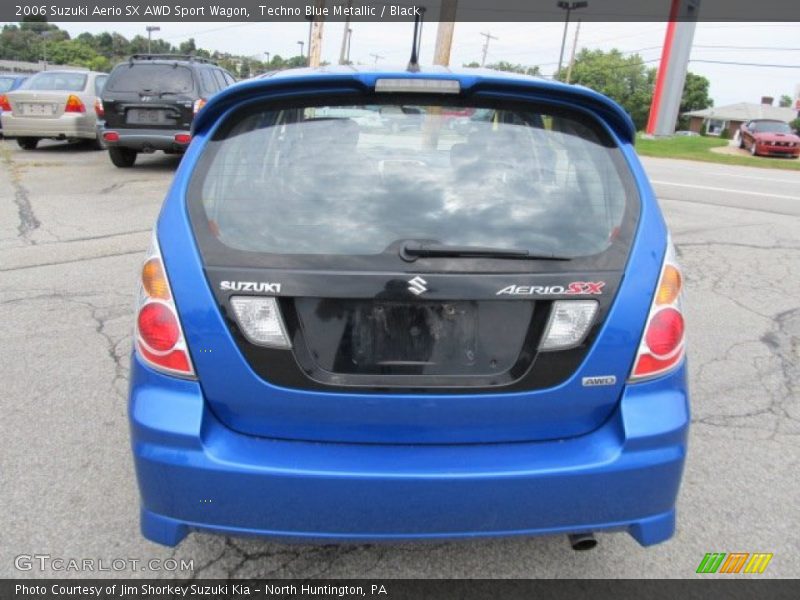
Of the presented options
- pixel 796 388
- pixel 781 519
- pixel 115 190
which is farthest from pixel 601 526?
pixel 115 190

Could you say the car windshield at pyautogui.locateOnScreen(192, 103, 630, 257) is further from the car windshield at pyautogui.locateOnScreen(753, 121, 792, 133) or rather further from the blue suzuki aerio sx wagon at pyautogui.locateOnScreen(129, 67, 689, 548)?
the car windshield at pyautogui.locateOnScreen(753, 121, 792, 133)

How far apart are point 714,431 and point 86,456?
316cm

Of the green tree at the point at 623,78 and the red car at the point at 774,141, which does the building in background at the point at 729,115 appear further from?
the red car at the point at 774,141

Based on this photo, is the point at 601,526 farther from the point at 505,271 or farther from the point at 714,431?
the point at 714,431

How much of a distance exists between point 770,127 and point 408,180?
93.0 ft

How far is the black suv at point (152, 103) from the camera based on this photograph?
1109cm

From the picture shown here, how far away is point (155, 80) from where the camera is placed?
36.9 feet

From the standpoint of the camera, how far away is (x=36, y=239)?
22.9ft

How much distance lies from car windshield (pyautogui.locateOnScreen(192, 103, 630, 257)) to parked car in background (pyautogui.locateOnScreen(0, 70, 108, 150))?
13.7m

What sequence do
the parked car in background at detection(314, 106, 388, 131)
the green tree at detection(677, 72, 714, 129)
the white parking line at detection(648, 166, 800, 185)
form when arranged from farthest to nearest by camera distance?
1. the green tree at detection(677, 72, 714, 129)
2. the white parking line at detection(648, 166, 800, 185)
3. the parked car in background at detection(314, 106, 388, 131)

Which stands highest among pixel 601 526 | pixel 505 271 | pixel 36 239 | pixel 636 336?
pixel 505 271

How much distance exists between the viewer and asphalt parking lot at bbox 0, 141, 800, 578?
248 cm

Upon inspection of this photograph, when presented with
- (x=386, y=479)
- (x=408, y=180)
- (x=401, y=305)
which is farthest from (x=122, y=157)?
(x=386, y=479)

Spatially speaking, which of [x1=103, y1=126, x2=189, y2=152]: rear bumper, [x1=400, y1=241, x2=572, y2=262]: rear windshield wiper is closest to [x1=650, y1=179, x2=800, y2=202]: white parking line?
[x1=103, y1=126, x2=189, y2=152]: rear bumper
